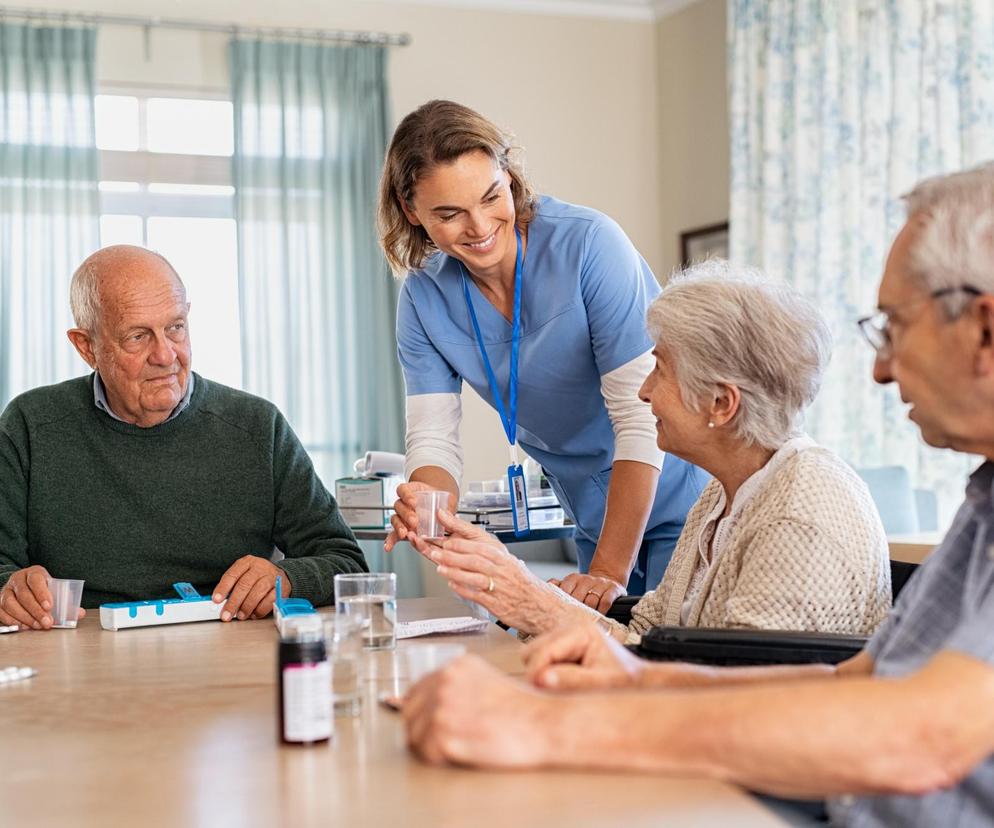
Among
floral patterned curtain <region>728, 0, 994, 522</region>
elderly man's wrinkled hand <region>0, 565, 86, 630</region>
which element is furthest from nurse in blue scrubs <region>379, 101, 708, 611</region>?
floral patterned curtain <region>728, 0, 994, 522</region>

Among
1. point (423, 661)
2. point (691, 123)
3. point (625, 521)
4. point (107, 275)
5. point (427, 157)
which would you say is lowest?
point (423, 661)

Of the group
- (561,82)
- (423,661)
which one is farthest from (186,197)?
(423,661)

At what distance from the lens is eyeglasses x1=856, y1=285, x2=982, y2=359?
3.96 ft

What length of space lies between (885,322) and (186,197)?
522 centimetres

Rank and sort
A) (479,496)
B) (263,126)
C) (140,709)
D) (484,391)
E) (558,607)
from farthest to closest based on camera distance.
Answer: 1. (263,126)
2. (479,496)
3. (484,391)
4. (558,607)
5. (140,709)

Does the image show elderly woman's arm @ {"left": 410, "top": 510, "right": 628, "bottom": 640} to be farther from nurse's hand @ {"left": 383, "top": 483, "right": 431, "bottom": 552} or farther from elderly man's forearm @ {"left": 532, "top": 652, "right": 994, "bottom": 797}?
elderly man's forearm @ {"left": 532, "top": 652, "right": 994, "bottom": 797}

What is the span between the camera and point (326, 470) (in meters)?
6.09

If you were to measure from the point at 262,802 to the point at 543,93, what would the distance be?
595cm

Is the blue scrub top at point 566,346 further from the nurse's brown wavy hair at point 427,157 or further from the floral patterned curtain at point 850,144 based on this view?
the floral patterned curtain at point 850,144

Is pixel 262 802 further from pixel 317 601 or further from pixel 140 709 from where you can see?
pixel 317 601

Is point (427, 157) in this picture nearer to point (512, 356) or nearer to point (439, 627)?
point (512, 356)

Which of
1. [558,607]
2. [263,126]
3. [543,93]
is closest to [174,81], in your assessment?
[263,126]

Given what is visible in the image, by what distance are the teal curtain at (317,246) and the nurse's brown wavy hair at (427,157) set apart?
11.5 ft

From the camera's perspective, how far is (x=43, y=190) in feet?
18.9
